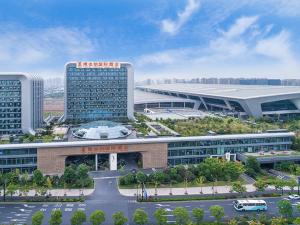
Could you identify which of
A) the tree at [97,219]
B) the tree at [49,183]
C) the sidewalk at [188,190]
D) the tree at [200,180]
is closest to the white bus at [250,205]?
the sidewalk at [188,190]

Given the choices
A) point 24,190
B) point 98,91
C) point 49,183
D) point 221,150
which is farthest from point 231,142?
point 98,91

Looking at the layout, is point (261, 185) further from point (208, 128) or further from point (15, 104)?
point (15, 104)

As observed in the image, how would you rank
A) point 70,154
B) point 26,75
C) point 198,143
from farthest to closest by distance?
point 26,75
point 198,143
point 70,154

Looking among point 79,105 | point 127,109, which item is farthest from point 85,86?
point 127,109

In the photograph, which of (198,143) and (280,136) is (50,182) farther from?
(280,136)

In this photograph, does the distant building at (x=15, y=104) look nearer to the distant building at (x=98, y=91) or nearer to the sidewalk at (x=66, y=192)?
the distant building at (x=98, y=91)

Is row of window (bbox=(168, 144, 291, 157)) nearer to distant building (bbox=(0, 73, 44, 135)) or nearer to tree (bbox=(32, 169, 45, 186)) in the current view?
tree (bbox=(32, 169, 45, 186))

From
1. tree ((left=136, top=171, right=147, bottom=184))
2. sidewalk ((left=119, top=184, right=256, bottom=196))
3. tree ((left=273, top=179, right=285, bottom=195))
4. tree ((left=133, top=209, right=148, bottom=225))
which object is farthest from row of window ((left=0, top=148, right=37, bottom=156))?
tree ((left=273, top=179, right=285, bottom=195))
